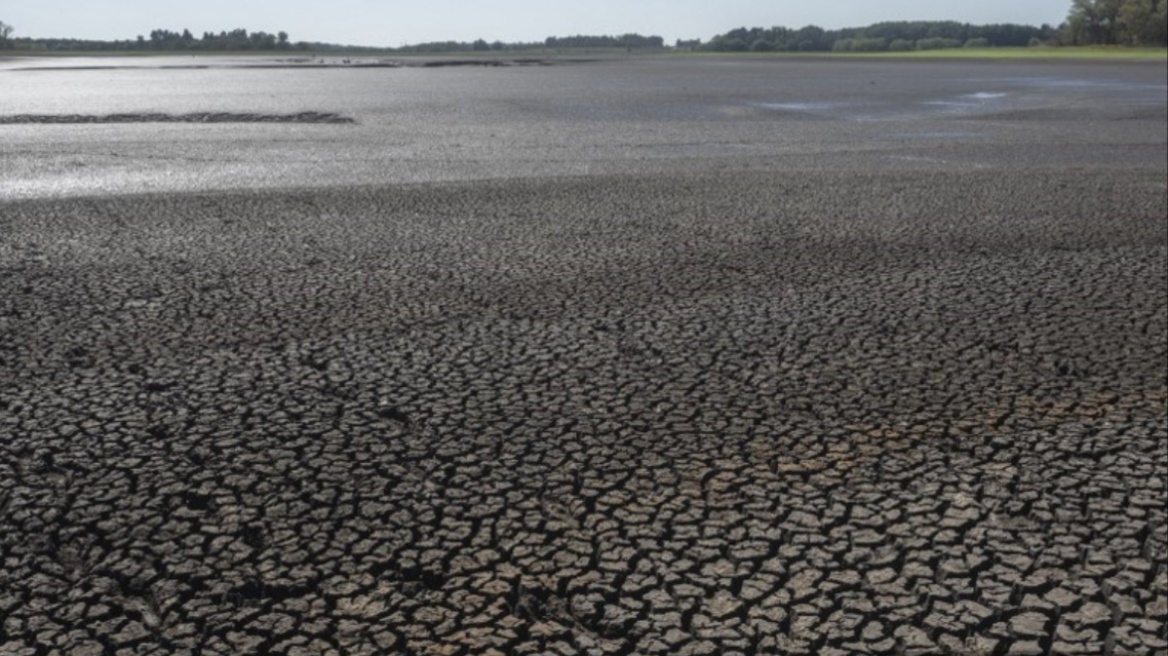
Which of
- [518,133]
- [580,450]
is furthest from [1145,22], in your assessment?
[580,450]

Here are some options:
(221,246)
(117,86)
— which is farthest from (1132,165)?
(117,86)

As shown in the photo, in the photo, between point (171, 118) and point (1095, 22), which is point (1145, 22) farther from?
point (171, 118)

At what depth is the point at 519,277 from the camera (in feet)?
14.9

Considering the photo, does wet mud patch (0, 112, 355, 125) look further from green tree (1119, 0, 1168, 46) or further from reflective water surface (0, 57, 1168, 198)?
green tree (1119, 0, 1168, 46)

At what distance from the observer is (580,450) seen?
2594mm

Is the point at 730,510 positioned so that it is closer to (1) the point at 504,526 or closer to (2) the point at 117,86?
(1) the point at 504,526

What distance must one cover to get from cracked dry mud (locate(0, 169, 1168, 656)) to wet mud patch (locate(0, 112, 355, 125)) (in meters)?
9.61

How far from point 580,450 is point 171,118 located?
13.3 meters

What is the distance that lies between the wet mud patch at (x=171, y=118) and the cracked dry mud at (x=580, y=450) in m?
9.61

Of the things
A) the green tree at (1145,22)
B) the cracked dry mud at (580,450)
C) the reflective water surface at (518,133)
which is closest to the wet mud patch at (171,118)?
the reflective water surface at (518,133)

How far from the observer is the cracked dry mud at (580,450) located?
1.87 m

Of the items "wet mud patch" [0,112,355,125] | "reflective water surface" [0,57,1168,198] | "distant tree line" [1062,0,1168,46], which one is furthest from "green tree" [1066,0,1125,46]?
"wet mud patch" [0,112,355,125]

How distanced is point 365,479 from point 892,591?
1.08 metres

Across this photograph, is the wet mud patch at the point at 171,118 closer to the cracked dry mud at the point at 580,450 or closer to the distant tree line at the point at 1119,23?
the cracked dry mud at the point at 580,450
